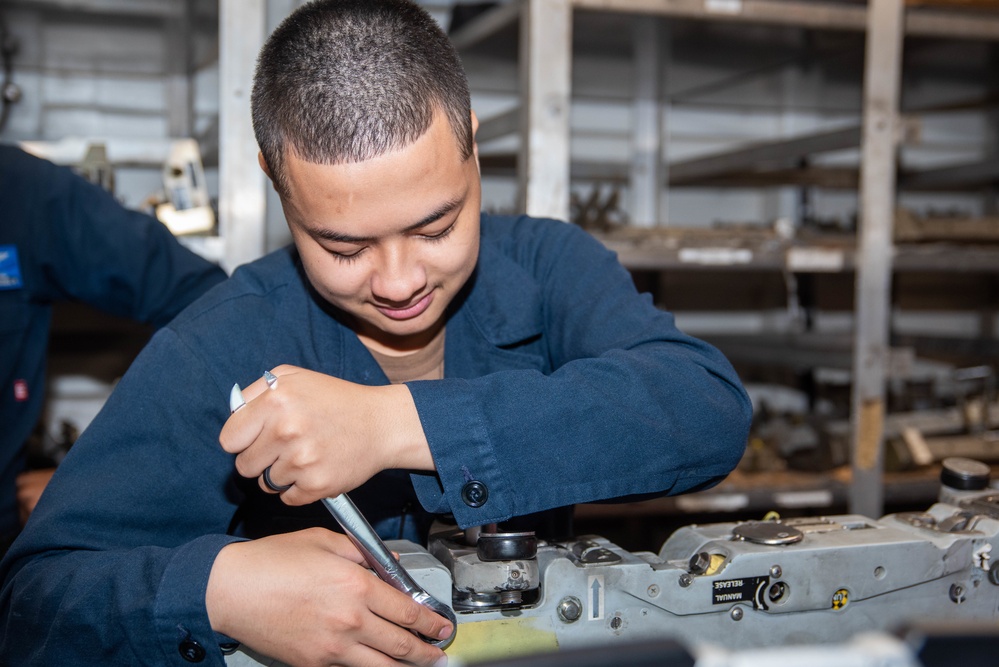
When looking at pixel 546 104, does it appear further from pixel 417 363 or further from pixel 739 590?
pixel 739 590

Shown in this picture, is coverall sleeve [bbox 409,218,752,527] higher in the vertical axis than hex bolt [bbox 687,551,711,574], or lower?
higher

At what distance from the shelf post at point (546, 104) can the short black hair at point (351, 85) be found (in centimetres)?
106

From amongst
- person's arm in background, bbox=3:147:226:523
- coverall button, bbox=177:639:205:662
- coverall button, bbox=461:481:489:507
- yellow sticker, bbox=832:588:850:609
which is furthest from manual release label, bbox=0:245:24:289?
yellow sticker, bbox=832:588:850:609

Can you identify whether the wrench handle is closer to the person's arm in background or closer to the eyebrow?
the eyebrow

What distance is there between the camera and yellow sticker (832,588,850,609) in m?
0.84

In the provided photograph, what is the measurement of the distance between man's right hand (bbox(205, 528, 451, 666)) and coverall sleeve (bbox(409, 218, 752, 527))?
0.10 meters

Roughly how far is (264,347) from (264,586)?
0.37m

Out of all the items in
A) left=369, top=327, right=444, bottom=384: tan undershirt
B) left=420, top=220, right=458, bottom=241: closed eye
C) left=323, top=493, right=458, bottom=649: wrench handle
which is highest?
left=420, top=220, right=458, bottom=241: closed eye

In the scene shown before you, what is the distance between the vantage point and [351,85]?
846 mm

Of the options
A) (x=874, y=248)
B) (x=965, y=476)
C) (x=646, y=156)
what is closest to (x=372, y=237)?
(x=965, y=476)

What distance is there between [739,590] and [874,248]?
175cm

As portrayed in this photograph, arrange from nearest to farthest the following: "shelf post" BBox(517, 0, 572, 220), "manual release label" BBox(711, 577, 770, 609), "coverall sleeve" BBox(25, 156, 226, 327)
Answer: "manual release label" BBox(711, 577, 770, 609), "coverall sleeve" BBox(25, 156, 226, 327), "shelf post" BBox(517, 0, 572, 220)

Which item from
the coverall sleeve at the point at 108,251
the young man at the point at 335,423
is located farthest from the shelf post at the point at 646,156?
the young man at the point at 335,423

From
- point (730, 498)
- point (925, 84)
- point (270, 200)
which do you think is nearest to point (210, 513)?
point (270, 200)
